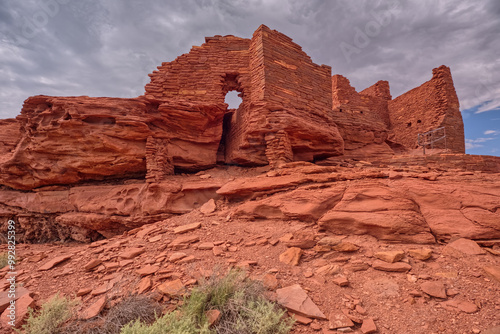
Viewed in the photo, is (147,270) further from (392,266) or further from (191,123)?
(191,123)

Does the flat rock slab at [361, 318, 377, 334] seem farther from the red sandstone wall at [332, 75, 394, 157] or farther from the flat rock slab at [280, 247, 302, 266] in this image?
the red sandstone wall at [332, 75, 394, 157]

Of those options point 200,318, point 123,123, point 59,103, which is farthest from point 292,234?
point 59,103

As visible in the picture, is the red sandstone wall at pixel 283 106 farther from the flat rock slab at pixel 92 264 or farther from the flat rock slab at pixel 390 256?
the flat rock slab at pixel 92 264

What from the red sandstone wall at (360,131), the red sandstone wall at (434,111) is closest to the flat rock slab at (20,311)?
the red sandstone wall at (360,131)

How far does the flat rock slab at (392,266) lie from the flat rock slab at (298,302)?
1.18m

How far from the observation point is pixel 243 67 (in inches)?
305

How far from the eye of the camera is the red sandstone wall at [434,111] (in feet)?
40.0

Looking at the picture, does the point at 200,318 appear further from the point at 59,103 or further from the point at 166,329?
the point at 59,103

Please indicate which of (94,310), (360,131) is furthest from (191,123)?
(360,131)

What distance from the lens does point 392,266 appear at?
2756 millimetres

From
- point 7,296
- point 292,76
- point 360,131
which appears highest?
point 292,76

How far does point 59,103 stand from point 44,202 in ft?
12.0

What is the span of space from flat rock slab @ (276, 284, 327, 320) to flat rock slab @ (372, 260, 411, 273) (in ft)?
3.88

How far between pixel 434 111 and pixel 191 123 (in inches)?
579
